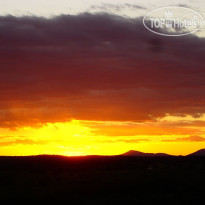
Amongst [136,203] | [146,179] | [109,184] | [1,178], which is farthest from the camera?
[1,178]

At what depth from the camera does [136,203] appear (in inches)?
1152

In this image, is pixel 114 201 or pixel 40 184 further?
pixel 40 184

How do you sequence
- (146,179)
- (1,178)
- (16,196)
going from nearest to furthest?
(16,196) → (146,179) → (1,178)

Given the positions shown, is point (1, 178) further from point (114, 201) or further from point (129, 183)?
Result: point (114, 201)

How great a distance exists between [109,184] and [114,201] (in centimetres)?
884

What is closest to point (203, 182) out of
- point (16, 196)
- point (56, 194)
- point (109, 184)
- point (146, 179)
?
point (146, 179)

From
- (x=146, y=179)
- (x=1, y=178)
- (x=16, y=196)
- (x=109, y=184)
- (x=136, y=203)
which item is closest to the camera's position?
(x=136, y=203)

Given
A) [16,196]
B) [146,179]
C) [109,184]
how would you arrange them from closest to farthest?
[16,196] → [109,184] → [146,179]

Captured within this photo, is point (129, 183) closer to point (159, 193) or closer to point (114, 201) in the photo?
point (159, 193)

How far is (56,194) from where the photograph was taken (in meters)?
33.2

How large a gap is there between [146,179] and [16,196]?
44.6 feet

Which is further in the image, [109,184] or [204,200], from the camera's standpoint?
[109,184]

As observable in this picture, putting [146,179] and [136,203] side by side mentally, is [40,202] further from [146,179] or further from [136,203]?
[146,179]

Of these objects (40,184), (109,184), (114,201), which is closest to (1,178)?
(40,184)
